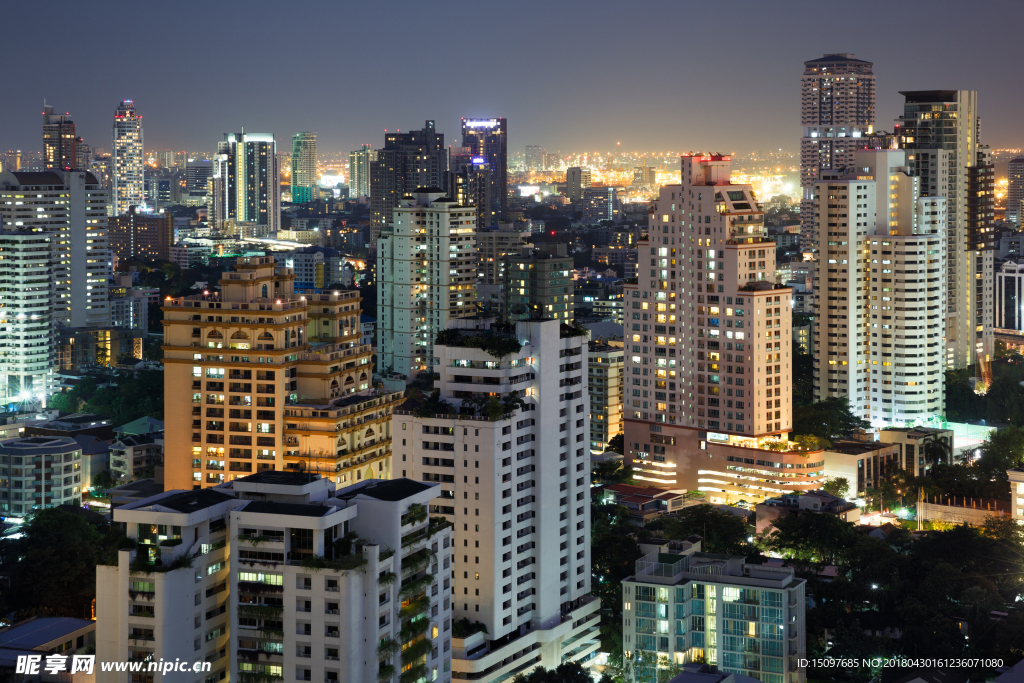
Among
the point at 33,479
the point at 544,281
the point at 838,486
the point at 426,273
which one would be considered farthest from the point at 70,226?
the point at 838,486

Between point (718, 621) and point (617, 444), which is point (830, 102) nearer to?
point (617, 444)

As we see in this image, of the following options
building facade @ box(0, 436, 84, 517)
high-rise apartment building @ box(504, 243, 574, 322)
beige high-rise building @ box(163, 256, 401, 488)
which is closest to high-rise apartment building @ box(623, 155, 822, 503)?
beige high-rise building @ box(163, 256, 401, 488)

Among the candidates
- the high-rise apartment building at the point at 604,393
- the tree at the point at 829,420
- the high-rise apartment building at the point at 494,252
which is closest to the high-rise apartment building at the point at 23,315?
the high-rise apartment building at the point at 604,393

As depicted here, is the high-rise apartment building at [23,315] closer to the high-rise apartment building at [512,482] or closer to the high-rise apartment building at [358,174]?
the high-rise apartment building at [512,482]

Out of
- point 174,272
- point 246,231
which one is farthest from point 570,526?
Answer: point 246,231

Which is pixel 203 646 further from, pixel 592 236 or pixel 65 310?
pixel 592 236

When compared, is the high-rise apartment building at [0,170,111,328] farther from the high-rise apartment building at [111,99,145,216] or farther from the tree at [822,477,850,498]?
the high-rise apartment building at [111,99,145,216]
